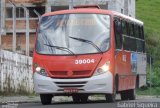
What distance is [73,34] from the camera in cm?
2309

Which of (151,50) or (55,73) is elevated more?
(55,73)

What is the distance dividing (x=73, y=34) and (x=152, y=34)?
58.1 metres

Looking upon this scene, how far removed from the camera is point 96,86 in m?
22.3

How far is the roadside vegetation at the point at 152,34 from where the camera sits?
49572 millimetres

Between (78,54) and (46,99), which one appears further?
(46,99)

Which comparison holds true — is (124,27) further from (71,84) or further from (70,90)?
(70,90)

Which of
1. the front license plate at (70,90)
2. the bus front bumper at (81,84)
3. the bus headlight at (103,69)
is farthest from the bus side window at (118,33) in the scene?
the front license plate at (70,90)

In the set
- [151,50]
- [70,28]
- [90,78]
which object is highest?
[70,28]

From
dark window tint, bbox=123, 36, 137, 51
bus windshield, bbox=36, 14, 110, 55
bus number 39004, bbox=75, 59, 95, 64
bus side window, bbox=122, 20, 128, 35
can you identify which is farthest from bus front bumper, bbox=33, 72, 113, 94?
bus side window, bbox=122, 20, 128, 35

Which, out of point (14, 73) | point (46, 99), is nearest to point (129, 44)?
point (46, 99)

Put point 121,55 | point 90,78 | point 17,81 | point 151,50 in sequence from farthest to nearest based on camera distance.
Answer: point 151,50 → point 17,81 → point 121,55 → point 90,78

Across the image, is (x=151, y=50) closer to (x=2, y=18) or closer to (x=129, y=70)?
(x=2, y=18)

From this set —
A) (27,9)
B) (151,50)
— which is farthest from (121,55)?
(151,50)

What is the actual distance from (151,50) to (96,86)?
49823mm
